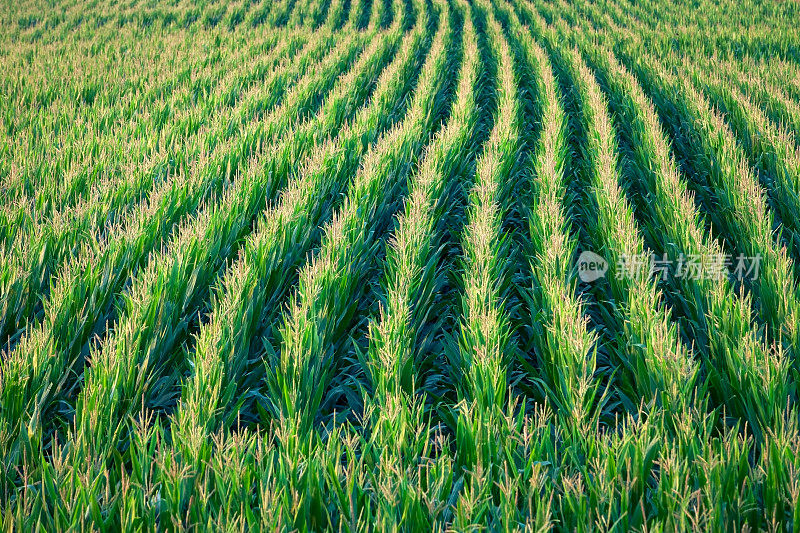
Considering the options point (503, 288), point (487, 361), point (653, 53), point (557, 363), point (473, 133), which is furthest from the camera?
point (653, 53)

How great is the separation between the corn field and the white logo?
0.02 metres

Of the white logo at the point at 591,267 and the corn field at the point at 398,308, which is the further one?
the white logo at the point at 591,267

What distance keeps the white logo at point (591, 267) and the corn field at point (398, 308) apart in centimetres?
2

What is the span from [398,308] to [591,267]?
1.31 metres

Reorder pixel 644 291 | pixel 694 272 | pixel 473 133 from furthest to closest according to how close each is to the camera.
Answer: pixel 473 133 → pixel 694 272 → pixel 644 291

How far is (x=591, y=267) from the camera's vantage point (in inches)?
127

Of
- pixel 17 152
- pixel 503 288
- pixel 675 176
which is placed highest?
pixel 17 152

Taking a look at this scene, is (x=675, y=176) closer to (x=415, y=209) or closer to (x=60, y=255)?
(x=415, y=209)

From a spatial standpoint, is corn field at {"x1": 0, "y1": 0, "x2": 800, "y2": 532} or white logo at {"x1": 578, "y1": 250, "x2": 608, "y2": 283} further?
white logo at {"x1": 578, "y1": 250, "x2": 608, "y2": 283}

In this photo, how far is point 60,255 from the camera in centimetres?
306

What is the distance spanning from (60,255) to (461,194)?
2.75 meters

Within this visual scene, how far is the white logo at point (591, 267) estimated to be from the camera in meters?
3.15

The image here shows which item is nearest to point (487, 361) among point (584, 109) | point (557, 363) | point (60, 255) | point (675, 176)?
point (557, 363)

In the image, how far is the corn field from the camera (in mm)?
1594
